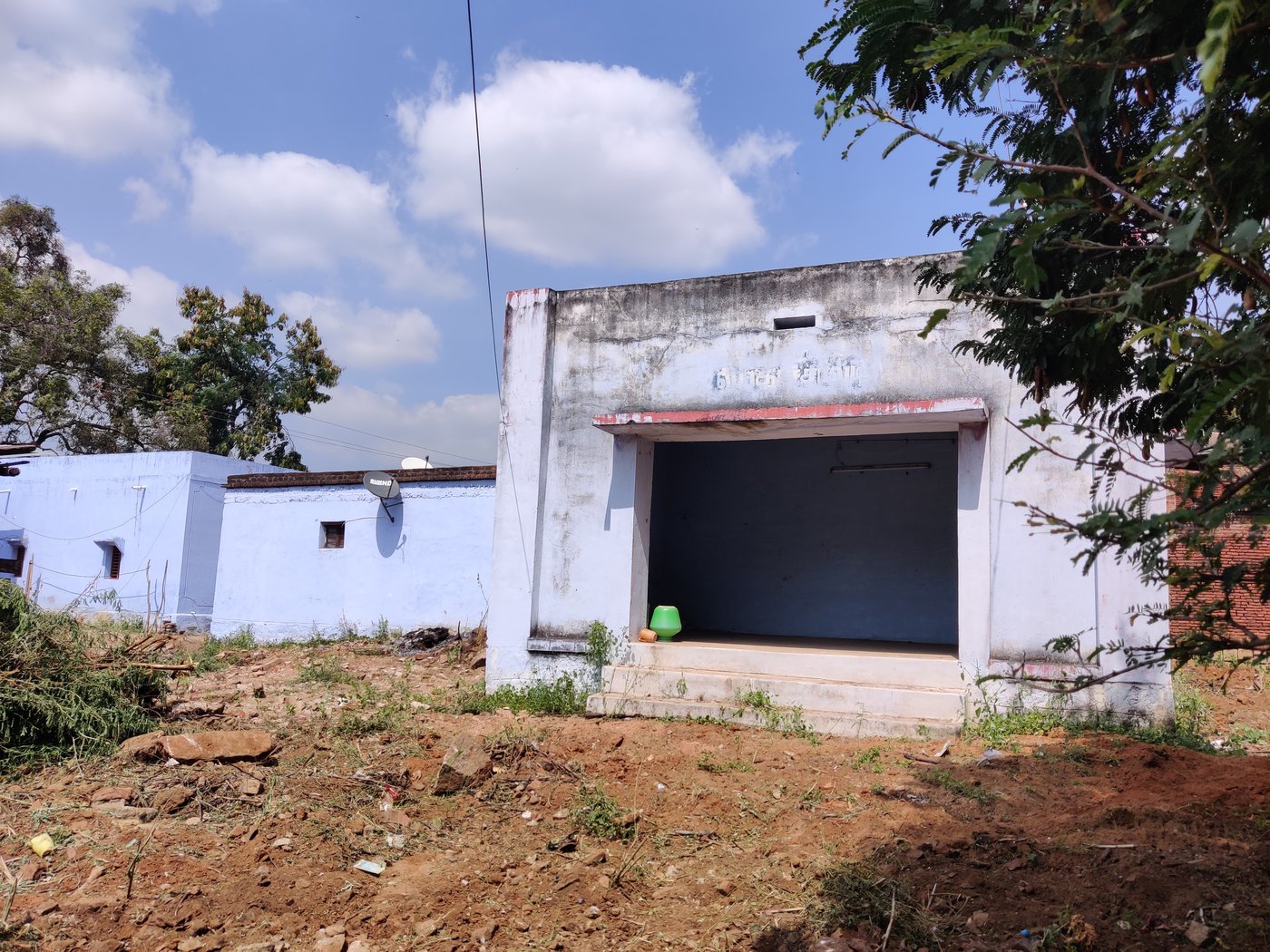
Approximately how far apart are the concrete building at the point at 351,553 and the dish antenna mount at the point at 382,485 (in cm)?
11

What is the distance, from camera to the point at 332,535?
14.6m

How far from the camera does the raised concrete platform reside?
724 centimetres

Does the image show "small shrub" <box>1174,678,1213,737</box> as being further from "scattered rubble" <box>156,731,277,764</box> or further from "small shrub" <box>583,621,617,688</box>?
"scattered rubble" <box>156,731,277,764</box>

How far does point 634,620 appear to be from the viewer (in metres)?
A: 8.60

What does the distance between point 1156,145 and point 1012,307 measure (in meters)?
1.43

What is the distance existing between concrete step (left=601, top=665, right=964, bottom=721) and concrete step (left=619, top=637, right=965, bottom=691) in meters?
0.07

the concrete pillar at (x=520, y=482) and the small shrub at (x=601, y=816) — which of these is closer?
the small shrub at (x=601, y=816)

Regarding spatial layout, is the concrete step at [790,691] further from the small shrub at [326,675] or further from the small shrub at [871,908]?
the small shrub at [326,675]

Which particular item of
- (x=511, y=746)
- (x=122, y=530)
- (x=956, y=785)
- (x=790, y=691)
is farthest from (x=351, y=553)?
(x=956, y=785)

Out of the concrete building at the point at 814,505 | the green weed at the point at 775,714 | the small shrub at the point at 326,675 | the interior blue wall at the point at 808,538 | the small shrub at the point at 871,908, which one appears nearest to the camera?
the small shrub at the point at 871,908

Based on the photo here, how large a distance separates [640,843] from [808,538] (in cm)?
666

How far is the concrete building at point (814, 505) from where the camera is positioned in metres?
7.20

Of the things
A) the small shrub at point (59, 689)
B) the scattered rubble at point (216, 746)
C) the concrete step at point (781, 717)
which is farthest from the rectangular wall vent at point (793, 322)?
the small shrub at point (59, 689)

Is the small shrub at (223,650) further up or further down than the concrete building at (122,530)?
further down
